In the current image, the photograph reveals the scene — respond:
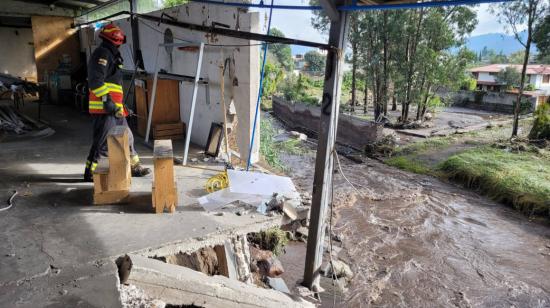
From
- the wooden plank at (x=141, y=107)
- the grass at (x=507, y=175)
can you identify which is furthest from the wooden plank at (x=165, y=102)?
the grass at (x=507, y=175)

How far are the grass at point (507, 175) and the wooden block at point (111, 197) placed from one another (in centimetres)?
920

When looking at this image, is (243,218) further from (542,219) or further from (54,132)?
(542,219)

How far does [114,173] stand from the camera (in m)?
4.38

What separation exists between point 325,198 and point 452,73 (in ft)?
53.6

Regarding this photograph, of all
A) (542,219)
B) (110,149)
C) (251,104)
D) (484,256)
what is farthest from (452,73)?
(110,149)

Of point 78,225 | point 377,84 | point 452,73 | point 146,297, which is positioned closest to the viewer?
point 146,297

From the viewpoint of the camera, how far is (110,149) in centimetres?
429

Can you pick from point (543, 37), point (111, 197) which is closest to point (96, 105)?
point (111, 197)

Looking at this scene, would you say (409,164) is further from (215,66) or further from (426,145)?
(215,66)

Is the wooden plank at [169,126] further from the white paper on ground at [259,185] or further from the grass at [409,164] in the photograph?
the grass at [409,164]

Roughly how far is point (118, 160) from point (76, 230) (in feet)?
2.89

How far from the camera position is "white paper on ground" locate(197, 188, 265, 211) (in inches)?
182

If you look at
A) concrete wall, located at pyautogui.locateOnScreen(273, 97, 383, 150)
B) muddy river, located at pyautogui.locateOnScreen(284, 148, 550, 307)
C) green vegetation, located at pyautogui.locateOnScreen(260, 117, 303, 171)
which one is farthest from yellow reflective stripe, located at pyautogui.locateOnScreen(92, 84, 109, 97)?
concrete wall, located at pyautogui.locateOnScreen(273, 97, 383, 150)

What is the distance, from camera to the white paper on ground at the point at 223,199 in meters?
4.62
